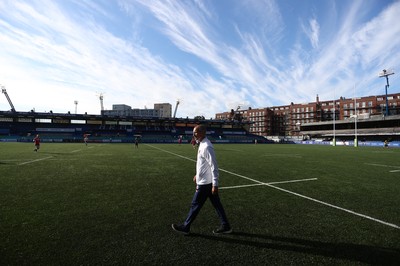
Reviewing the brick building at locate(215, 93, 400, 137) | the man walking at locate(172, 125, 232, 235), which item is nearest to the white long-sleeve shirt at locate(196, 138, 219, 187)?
the man walking at locate(172, 125, 232, 235)

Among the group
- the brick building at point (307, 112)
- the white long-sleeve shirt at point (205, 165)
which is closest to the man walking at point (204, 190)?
the white long-sleeve shirt at point (205, 165)

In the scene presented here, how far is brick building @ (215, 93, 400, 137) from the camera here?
9450 centimetres

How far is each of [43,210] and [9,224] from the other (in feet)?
2.89

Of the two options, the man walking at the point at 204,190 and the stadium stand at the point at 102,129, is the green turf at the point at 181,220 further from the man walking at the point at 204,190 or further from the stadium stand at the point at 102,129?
the stadium stand at the point at 102,129

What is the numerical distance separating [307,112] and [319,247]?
4925 inches

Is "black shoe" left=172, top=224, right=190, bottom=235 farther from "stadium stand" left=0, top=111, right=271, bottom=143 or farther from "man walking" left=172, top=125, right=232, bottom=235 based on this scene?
"stadium stand" left=0, top=111, right=271, bottom=143

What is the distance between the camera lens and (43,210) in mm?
5375

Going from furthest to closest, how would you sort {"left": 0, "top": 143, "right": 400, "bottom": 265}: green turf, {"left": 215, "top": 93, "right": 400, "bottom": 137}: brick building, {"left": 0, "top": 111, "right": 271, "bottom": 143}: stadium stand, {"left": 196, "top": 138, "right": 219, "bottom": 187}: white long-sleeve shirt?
1. {"left": 215, "top": 93, "right": 400, "bottom": 137}: brick building
2. {"left": 0, "top": 111, "right": 271, "bottom": 143}: stadium stand
3. {"left": 196, "top": 138, "right": 219, "bottom": 187}: white long-sleeve shirt
4. {"left": 0, "top": 143, "right": 400, "bottom": 265}: green turf

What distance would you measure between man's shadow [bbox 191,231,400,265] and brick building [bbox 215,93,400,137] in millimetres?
93695

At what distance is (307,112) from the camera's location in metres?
116

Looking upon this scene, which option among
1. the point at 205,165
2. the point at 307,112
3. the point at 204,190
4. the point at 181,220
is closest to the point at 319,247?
the point at 204,190

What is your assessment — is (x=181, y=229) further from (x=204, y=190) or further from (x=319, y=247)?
(x=319, y=247)

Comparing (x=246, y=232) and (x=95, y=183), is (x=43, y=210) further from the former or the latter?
(x=246, y=232)

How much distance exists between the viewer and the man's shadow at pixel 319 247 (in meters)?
3.46
